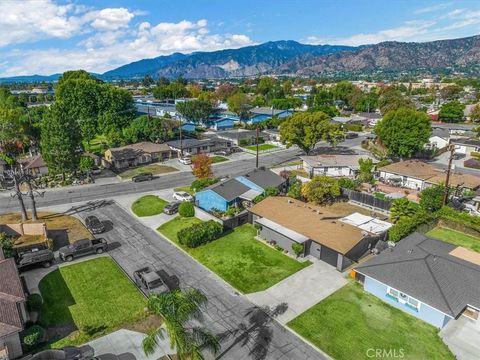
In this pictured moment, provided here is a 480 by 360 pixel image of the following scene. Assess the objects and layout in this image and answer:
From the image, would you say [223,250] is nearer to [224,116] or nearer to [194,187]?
[194,187]

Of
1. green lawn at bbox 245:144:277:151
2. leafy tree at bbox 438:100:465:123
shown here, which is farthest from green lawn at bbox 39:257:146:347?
leafy tree at bbox 438:100:465:123

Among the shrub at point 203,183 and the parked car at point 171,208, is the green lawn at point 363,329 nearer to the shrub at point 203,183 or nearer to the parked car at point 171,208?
the parked car at point 171,208

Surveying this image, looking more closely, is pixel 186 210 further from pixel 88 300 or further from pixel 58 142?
pixel 58 142

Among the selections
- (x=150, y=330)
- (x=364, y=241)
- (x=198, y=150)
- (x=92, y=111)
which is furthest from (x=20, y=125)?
(x=364, y=241)

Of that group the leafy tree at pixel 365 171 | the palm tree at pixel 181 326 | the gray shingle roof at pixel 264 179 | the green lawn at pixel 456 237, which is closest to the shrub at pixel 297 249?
the gray shingle roof at pixel 264 179

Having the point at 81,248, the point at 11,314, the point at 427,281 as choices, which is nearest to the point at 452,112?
the point at 427,281
